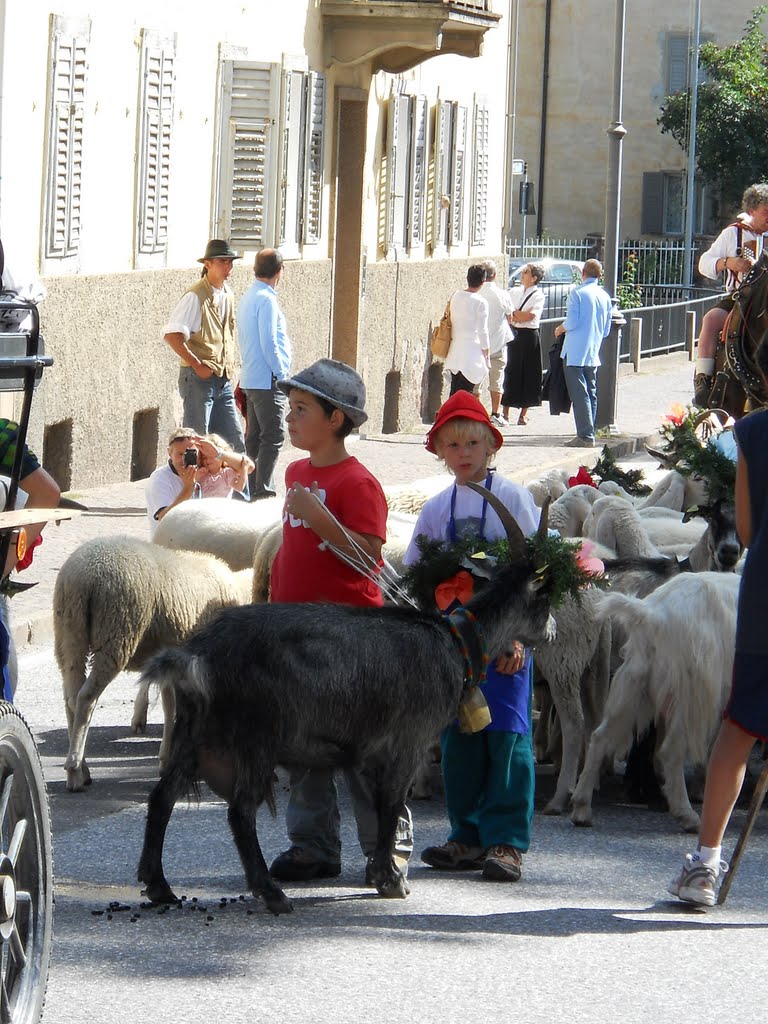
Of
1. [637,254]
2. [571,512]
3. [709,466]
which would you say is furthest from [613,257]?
A: [637,254]

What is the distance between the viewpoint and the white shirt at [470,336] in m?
21.5

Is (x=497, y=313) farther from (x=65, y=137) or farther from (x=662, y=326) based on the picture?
(x=662, y=326)

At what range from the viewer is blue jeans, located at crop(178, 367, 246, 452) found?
14805 mm

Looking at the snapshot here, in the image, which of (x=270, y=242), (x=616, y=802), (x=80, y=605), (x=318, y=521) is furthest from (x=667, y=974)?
(x=270, y=242)

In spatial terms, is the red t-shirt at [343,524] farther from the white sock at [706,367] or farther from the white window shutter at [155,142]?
the white window shutter at [155,142]

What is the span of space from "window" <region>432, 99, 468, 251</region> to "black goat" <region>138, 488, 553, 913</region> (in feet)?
67.5

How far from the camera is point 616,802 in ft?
27.0

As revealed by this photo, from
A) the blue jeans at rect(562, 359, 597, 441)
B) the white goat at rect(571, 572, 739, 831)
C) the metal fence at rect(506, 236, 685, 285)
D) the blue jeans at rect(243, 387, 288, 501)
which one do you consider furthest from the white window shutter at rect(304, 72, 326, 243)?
the metal fence at rect(506, 236, 685, 285)

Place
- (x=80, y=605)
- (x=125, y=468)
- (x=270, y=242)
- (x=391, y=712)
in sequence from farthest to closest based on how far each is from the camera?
(x=270, y=242), (x=125, y=468), (x=80, y=605), (x=391, y=712)

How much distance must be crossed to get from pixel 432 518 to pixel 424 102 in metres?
19.3

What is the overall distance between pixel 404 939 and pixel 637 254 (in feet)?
139

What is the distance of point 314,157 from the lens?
22.0 m

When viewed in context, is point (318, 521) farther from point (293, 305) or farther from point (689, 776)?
point (293, 305)

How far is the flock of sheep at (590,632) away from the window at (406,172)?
15.1 meters
